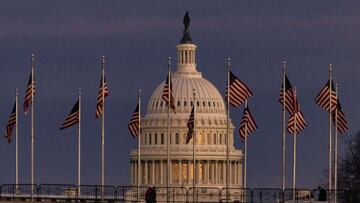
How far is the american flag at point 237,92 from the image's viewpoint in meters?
184

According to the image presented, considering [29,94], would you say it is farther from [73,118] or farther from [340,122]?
[340,122]

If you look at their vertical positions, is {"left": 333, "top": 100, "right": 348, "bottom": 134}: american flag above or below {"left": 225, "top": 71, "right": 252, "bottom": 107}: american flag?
below

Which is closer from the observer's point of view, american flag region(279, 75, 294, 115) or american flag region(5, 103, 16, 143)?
american flag region(279, 75, 294, 115)

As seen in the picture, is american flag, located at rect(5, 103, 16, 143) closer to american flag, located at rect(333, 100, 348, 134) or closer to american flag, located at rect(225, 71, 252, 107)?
american flag, located at rect(225, 71, 252, 107)

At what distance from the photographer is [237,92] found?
185125 millimetres

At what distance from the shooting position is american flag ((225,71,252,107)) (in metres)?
184

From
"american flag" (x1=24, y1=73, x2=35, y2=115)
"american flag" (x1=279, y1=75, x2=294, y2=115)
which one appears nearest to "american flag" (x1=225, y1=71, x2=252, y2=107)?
"american flag" (x1=279, y1=75, x2=294, y2=115)

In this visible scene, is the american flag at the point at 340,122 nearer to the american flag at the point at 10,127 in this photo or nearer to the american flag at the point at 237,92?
the american flag at the point at 237,92

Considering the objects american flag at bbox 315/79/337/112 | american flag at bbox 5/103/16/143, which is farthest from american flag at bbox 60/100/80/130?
american flag at bbox 315/79/337/112

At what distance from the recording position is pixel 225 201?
189m

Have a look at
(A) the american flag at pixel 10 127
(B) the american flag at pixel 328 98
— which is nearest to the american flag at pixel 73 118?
(A) the american flag at pixel 10 127

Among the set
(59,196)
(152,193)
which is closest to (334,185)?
(59,196)

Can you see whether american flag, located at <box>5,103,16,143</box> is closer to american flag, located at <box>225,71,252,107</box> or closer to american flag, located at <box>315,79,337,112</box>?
american flag, located at <box>225,71,252,107</box>

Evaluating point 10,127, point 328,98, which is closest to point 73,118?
point 10,127
